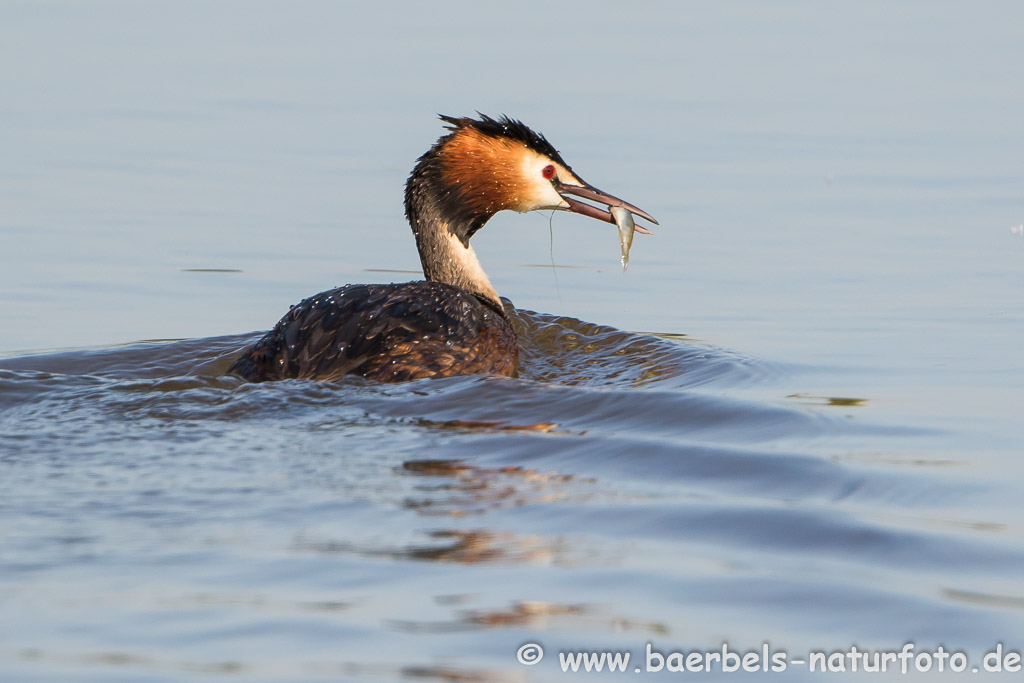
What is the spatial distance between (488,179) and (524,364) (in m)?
1.10

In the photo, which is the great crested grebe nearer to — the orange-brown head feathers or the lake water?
the orange-brown head feathers

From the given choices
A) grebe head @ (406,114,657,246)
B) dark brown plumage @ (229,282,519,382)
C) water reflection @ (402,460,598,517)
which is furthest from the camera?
grebe head @ (406,114,657,246)

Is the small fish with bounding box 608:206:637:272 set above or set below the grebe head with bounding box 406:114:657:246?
below

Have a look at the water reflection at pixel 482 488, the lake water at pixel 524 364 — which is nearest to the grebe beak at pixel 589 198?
the lake water at pixel 524 364

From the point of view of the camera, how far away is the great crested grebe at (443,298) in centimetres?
729

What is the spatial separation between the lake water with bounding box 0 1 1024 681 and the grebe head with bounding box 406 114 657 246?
71 centimetres

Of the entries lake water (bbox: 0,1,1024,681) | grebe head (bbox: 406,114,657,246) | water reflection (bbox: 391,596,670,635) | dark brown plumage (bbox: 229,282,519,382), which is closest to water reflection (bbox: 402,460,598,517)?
lake water (bbox: 0,1,1024,681)

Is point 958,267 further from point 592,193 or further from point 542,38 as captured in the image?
point 542,38

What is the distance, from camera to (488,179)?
889 centimetres

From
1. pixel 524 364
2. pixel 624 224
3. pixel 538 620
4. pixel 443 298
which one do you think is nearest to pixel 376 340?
pixel 443 298

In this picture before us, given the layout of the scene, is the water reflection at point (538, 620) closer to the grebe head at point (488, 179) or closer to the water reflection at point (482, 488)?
the water reflection at point (482, 488)

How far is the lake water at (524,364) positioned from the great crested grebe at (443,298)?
0.91 feet

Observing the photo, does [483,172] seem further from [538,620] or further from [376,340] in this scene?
[538,620]

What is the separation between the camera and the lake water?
4.41 metres
